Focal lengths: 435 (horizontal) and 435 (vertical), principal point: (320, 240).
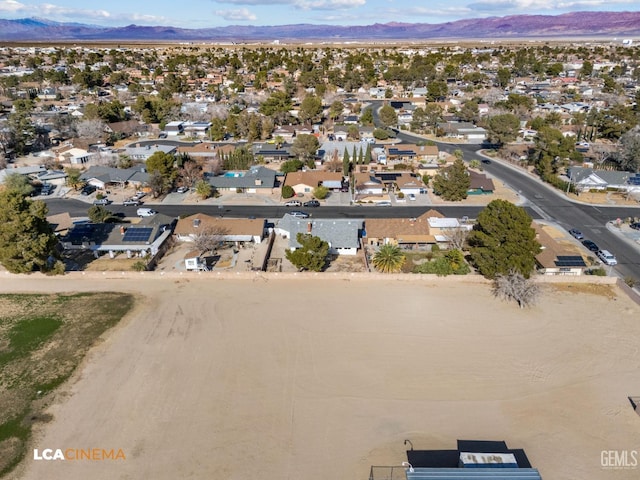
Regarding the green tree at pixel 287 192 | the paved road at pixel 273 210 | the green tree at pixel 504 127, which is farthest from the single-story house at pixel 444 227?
the green tree at pixel 504 127

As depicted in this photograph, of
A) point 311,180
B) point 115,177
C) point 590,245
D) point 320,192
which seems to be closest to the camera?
point 590,245

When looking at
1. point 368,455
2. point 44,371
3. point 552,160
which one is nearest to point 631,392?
point 368,455

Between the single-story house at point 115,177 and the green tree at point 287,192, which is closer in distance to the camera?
the green tree at point 287,192

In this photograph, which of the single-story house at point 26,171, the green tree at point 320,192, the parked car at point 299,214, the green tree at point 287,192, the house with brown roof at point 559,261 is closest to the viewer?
the house with brown roof at point 559,261

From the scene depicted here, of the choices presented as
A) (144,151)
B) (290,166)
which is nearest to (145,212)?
(290,166)

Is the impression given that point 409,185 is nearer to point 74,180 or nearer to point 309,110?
point 309,110

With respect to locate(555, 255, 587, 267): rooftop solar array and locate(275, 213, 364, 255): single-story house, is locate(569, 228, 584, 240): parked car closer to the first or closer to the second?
locate(555, 255, 587, 267): rooftop solar array

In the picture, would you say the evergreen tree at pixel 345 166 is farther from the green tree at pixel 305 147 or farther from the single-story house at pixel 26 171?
the single-story house at pixel 26 171
